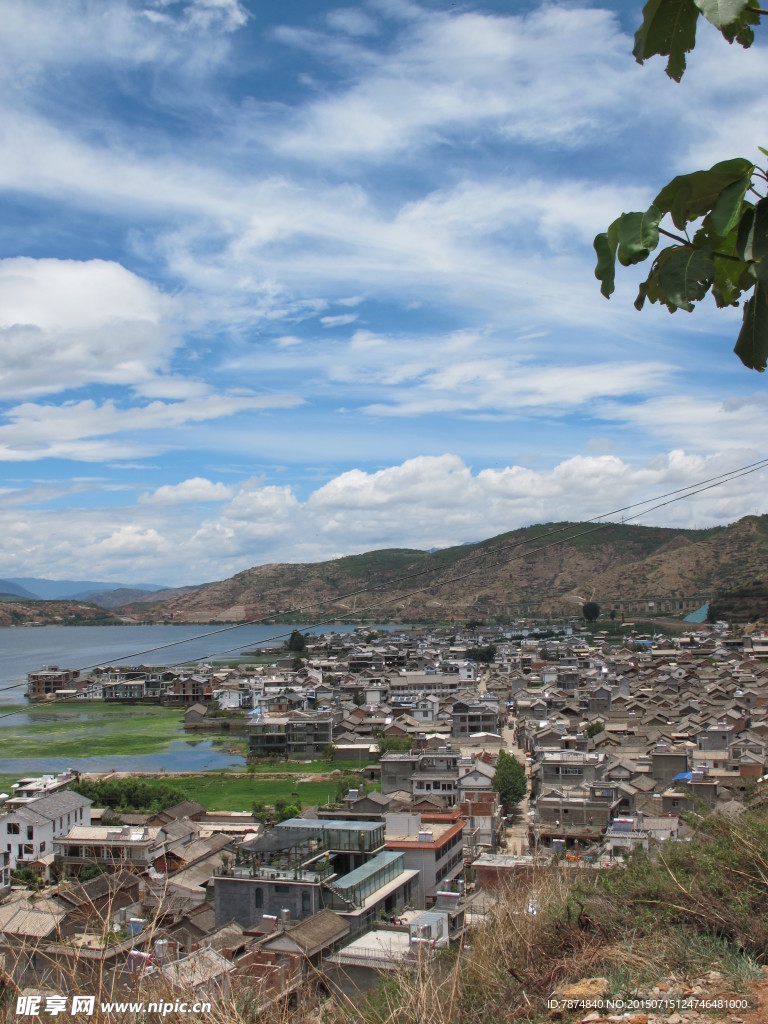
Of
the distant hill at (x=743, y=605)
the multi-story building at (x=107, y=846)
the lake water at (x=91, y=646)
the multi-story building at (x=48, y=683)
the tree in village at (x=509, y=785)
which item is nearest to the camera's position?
the multi-story building at (x=107, y=846)

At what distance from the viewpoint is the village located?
195 inches

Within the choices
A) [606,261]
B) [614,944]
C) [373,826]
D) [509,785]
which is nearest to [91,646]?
[509,785]

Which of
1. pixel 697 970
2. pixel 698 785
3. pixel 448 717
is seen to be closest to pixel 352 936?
pixel 697 970

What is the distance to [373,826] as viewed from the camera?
9.23 metres

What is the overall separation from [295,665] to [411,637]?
35.2 feet

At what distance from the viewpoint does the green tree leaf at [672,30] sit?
104cm

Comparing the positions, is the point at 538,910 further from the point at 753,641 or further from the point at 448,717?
the point at 753,641

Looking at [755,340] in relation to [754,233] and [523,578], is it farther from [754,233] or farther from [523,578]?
[523,578]

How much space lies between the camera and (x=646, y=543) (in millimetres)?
74062

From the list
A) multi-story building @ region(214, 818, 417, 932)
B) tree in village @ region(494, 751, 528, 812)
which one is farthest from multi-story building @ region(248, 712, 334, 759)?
multi-story building @ region(214, 818, 417, 932)

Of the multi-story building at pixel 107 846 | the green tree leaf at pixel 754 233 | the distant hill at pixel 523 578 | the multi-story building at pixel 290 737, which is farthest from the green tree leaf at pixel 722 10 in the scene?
the distant hill at pixel 523 578

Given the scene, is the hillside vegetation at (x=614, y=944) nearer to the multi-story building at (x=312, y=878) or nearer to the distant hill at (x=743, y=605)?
the multi-story building at (x=312, y=878)

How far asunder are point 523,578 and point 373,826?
67319 millimetres

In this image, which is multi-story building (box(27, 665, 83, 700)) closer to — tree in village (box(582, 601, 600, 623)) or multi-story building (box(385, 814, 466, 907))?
multi-story building (box(385, 814, 466, 907))
